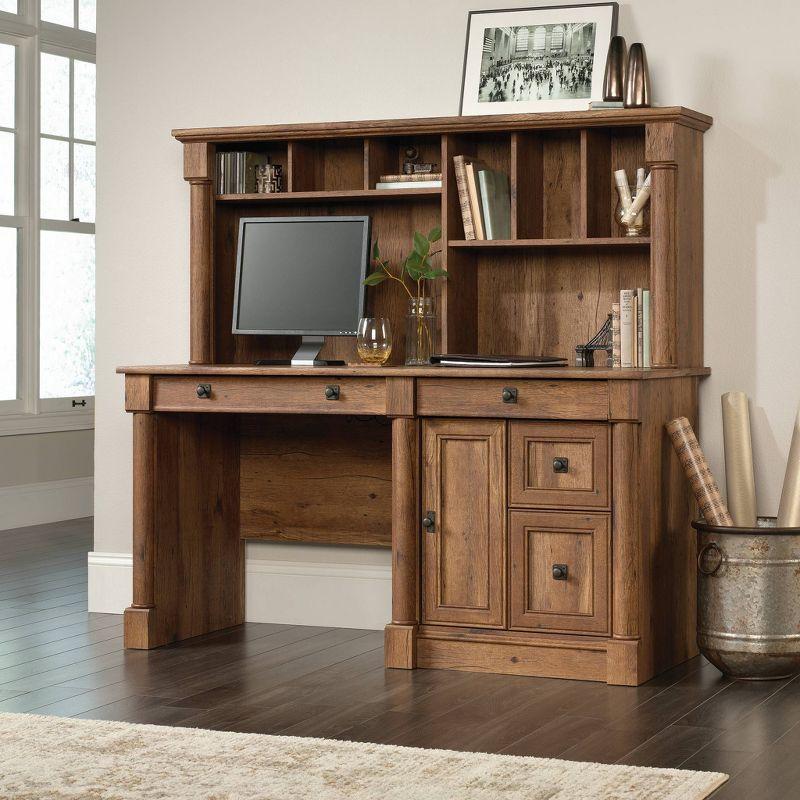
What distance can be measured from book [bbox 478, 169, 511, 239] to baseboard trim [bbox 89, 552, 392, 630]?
116 cm

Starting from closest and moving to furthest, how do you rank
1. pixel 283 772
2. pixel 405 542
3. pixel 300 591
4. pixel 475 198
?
pixel 283 772 → pixel 405 542 → pixel 475 198 → pixel 300 591

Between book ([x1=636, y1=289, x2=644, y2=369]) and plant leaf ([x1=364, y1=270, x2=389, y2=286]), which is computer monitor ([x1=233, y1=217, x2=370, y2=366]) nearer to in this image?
plant leaf ([x1=364, y1=270, x2=389, y2=286])

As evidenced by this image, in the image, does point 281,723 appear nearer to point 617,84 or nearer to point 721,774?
point 721,774

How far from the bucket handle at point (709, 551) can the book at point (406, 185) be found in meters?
1.36

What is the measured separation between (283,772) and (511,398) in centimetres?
133

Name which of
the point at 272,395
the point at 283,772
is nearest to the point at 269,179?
the point at 272,395

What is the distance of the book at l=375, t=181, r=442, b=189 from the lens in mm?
4273

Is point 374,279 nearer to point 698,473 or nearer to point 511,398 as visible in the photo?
point 511,398

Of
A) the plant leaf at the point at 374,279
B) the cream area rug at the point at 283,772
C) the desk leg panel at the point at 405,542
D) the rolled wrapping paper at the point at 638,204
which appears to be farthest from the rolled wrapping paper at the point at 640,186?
the cream area rug at the point at 283,772

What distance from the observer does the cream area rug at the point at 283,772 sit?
2.68 meters

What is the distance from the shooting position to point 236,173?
14.9 feet

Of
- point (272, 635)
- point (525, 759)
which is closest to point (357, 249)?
point (272, 635)

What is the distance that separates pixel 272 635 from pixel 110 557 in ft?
2.48

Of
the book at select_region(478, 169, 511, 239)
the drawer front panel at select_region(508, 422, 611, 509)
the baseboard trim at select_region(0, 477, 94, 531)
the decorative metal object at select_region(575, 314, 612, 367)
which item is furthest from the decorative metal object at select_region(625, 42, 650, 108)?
the baseboard trim at select_region(0, 477, 94, 531)
